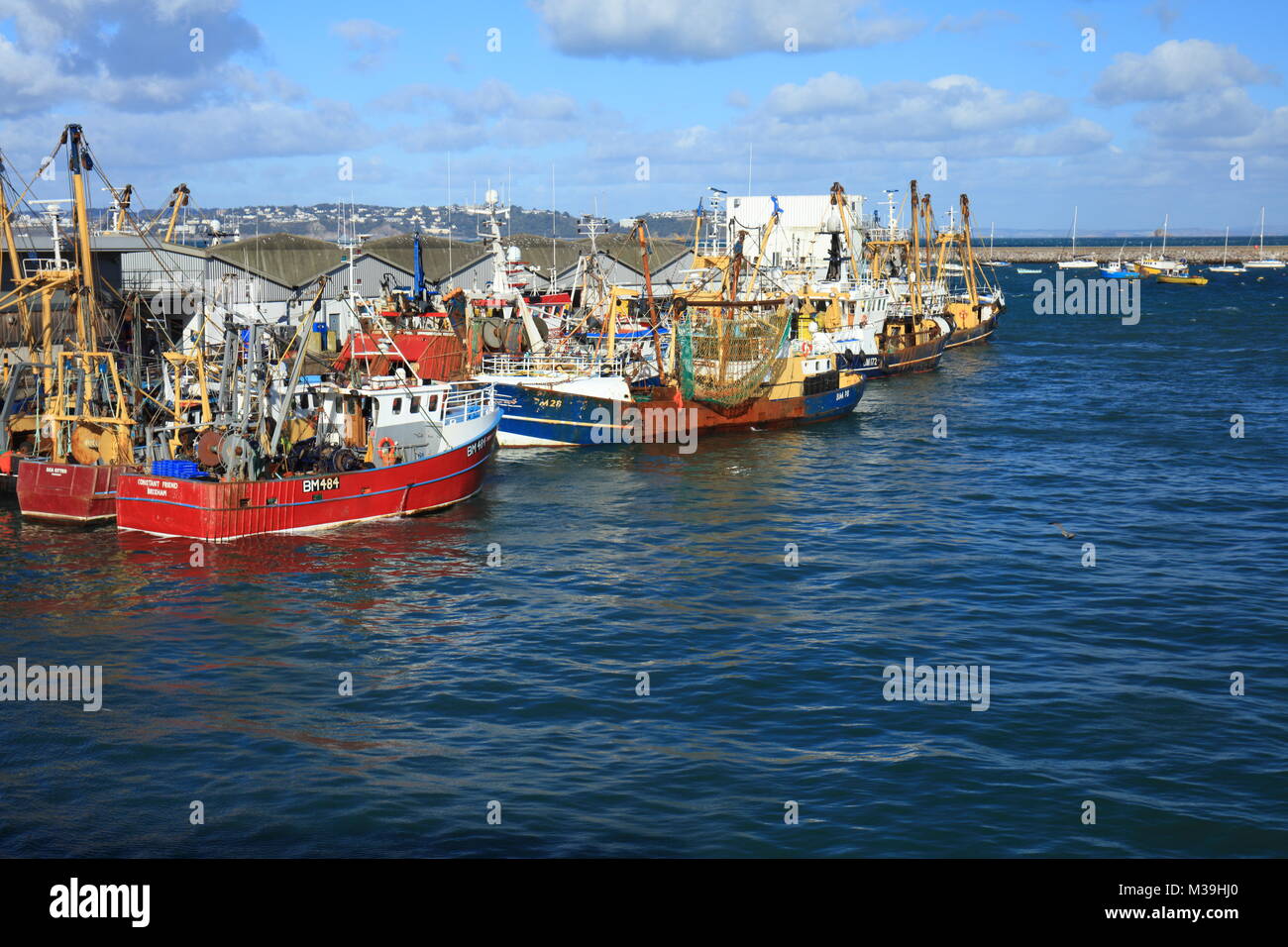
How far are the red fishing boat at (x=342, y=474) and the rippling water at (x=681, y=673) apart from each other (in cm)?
101

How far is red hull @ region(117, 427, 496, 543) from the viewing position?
36281 millimetres

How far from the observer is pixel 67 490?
38.6m

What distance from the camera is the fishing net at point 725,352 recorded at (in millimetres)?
57062

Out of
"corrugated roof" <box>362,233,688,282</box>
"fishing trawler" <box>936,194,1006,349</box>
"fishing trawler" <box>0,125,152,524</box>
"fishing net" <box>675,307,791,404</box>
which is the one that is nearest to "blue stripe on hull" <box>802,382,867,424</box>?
"fishing net" <box>675,307,791,404</box>

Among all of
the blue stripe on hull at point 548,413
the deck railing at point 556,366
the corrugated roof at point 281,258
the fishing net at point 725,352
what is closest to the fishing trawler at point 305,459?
the blue stripe on hull at point 548,413

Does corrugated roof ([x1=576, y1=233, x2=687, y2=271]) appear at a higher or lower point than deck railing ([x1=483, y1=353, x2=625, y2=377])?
higher

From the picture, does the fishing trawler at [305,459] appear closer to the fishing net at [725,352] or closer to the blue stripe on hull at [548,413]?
the blue stripe on hull at [548,413]

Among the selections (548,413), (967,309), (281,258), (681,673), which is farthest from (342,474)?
(967,309)

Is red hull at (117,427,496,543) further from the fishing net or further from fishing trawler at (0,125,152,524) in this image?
the fishing net

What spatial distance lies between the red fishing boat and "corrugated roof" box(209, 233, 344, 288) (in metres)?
34.4

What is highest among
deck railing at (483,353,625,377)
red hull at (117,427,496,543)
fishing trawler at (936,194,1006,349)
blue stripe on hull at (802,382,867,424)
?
fishing trawler at (936,194,1006,349)
